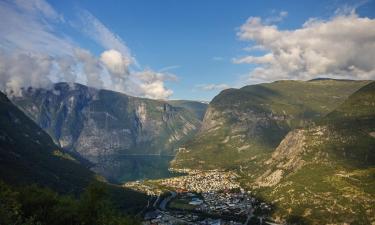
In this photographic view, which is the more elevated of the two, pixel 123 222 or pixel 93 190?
pixel 93 190

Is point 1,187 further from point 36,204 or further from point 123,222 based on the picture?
point 123,222

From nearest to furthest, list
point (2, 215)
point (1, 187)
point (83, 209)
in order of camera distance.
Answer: point (2, 215), point (1, 187), point (83, 209)

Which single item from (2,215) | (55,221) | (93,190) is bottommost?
(55,221)

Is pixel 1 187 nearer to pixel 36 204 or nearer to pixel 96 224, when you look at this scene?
pixel 36 204

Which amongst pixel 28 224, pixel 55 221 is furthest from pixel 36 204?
pixel 28 224

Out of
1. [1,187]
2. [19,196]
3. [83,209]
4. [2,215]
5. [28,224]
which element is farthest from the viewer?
[19,196]

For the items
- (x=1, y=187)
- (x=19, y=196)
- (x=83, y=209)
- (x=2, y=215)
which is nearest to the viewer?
(x=2, y=215)

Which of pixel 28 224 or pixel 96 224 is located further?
pixel 96 224

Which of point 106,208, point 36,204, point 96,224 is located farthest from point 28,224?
point 36,204

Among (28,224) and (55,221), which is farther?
(55,221)

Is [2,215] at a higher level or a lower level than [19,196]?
higher
